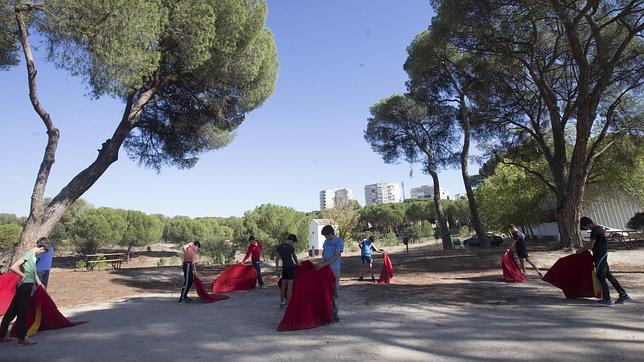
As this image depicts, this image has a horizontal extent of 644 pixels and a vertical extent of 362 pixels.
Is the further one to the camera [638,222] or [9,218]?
[9,218]

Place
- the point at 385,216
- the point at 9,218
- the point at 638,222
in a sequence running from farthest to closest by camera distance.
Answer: the point at 9,218, the point at 385,216, the point at 638,222

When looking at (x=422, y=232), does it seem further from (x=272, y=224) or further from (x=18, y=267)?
(x=18, y=267)

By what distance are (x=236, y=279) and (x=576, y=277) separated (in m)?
8.19

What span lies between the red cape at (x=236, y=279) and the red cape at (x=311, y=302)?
17.3 ft

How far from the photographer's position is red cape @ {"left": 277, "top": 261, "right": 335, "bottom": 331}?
20.1 ft

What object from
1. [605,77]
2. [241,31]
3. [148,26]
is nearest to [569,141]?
[605,77]

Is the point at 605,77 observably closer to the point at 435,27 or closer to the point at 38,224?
the point at 435,27

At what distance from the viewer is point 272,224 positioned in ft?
118

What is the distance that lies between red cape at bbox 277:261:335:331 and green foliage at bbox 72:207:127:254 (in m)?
46.9

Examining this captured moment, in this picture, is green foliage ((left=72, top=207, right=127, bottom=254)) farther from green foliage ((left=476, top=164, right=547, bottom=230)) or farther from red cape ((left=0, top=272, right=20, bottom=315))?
red cape ((left=0, top=272, right=20, bottom=315))

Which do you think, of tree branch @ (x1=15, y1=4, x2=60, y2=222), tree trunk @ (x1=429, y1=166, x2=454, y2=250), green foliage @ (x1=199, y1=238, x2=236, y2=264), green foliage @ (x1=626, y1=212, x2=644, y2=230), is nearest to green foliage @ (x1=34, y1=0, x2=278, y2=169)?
tree branch @ (x1=15, y1=4, x2=60, y2=222)

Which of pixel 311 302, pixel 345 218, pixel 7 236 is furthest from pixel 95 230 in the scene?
pixel 311 302

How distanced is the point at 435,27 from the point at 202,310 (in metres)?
15.1

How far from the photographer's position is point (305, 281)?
6.47m
